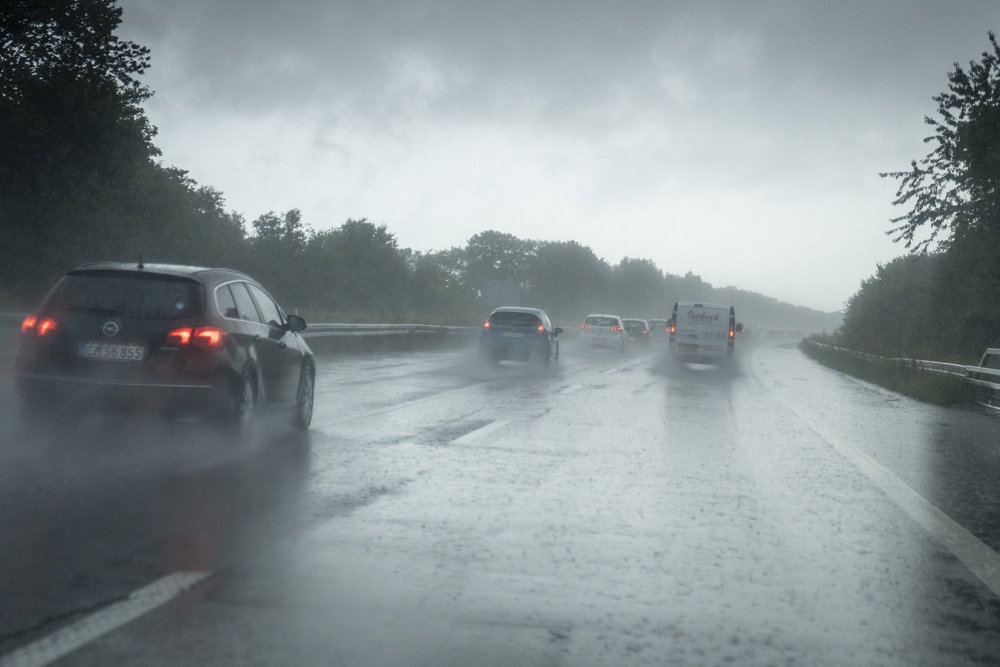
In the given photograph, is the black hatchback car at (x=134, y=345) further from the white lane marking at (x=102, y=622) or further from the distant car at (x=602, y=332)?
the distant car at (x=602, y=332)

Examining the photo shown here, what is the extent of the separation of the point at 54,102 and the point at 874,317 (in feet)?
170

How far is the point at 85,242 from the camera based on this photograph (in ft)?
164

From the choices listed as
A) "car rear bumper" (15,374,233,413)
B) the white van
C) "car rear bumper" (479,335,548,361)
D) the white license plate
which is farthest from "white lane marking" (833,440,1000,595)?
the white van

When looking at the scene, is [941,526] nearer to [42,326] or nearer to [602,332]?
[42,326]

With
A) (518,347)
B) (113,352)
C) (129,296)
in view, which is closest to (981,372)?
(518,347)

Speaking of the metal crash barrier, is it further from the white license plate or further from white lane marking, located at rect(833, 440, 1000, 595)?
the white license plate

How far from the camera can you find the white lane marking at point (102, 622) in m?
3.45

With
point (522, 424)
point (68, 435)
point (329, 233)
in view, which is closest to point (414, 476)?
point (68, 435)

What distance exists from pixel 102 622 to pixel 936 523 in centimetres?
514

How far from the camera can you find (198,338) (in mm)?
8109

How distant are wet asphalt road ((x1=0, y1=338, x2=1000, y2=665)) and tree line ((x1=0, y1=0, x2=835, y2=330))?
2.66m

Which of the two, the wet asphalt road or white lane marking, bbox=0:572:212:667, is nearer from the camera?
white lane marking, bbox=0:572:212:667

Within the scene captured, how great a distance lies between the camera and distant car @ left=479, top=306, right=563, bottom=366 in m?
25.5

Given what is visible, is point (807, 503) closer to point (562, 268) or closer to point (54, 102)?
point (54, 102)
